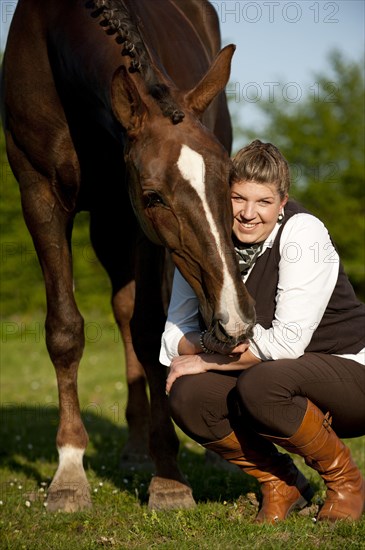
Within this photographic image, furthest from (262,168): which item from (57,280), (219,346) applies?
(57,280)

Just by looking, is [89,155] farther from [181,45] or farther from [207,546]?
[207,546]

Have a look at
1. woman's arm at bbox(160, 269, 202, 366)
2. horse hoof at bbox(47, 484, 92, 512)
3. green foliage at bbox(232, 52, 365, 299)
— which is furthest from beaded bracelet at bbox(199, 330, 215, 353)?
green foliage at bbox(232, 52, 365, 299)

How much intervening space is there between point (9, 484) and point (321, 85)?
15.0 metres

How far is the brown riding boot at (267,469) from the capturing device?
3.84 metres

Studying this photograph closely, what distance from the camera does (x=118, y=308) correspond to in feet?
20.8

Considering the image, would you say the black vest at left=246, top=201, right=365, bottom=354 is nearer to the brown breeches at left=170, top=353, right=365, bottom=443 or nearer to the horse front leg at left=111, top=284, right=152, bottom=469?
the brown breeches at left=170, top=353, right=365, bottom=443

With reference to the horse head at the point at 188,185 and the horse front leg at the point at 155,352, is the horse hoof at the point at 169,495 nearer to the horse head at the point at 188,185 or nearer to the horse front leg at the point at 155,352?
the horse front leg at the point at 155,352

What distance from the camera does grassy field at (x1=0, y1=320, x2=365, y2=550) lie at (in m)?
3.43

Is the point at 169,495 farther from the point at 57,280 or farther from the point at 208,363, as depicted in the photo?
the point at 57,280

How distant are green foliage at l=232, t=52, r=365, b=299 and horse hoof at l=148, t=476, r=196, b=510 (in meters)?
12.4

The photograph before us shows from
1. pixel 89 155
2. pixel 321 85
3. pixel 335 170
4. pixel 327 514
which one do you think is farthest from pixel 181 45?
pixel 321 85

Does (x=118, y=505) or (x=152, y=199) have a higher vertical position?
(x=152, y=199)

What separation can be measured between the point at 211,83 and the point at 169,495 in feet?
6.75

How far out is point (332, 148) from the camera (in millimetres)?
18328
